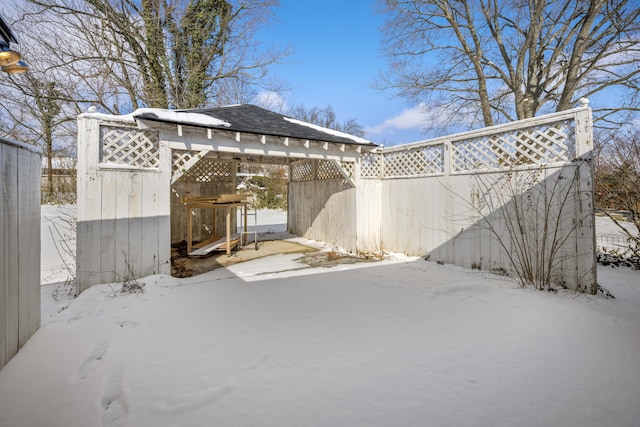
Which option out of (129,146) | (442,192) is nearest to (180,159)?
(129,146)

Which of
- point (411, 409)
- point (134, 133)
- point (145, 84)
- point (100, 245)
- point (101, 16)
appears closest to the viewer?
point (411, 409)

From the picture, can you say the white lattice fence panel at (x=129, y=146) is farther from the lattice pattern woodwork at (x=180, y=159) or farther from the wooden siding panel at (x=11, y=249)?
the wooden siding panel at (x=11, y=249)

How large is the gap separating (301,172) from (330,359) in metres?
6.73

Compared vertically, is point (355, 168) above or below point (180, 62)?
below

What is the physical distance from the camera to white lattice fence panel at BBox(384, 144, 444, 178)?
507 centimetres

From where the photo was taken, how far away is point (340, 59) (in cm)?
1074

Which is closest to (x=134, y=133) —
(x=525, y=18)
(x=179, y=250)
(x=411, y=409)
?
(x=179, y=250)

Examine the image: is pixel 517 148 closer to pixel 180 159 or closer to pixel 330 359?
pixel 330 359

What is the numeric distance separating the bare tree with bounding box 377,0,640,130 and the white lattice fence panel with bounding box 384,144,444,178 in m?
5.63

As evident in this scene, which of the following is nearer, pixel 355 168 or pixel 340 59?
pixel 355 168

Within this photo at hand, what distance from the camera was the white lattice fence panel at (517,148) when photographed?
11.6 feet

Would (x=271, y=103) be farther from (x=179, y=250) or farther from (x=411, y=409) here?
(x=411, y=409)

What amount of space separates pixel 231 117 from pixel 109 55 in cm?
644

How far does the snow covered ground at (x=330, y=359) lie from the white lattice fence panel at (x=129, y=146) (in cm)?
176
